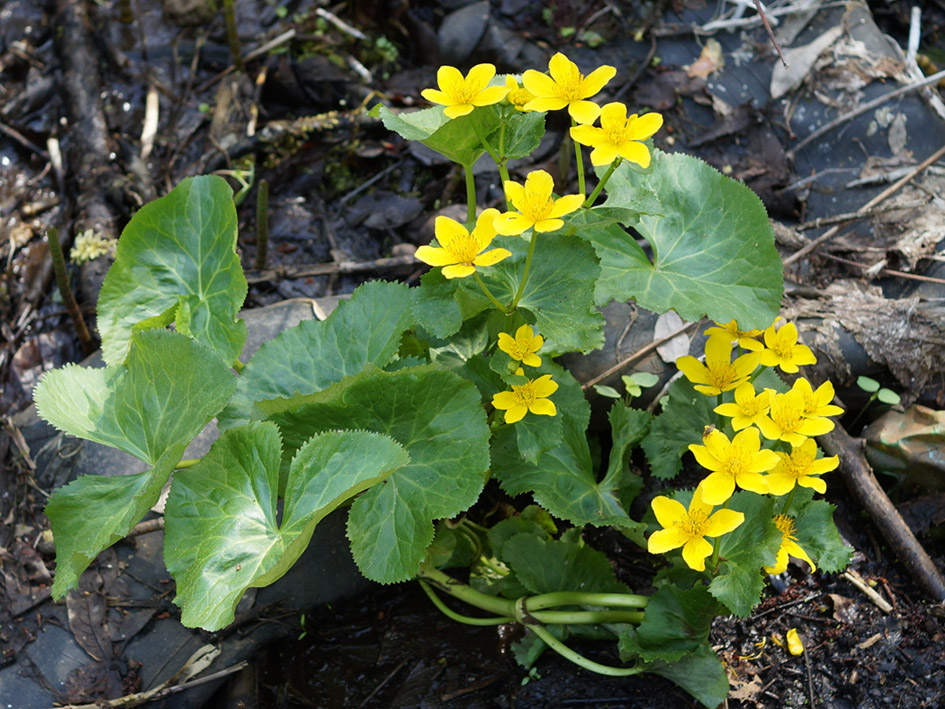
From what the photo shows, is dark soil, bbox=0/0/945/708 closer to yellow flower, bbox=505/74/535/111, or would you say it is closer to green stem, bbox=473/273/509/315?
green stem, bbox=473/273/509/315

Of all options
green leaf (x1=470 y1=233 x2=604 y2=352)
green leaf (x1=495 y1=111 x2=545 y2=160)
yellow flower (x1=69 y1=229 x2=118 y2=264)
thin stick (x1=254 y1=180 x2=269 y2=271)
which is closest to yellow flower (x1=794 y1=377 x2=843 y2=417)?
green leaf (x1=470 y1=233 x2=604 y2=352)

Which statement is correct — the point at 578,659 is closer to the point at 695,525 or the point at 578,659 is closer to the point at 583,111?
the point at 695,525

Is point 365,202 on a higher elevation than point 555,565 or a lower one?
higher

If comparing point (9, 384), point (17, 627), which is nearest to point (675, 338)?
point (17, 627)

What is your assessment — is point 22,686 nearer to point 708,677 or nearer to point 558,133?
point 708,677

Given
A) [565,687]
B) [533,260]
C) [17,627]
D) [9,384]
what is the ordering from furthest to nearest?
[9,384]
[17,627]
[565,687]
[533,260]

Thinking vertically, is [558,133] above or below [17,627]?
above

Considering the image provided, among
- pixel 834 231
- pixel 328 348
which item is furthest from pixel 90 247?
pixel 834 231
